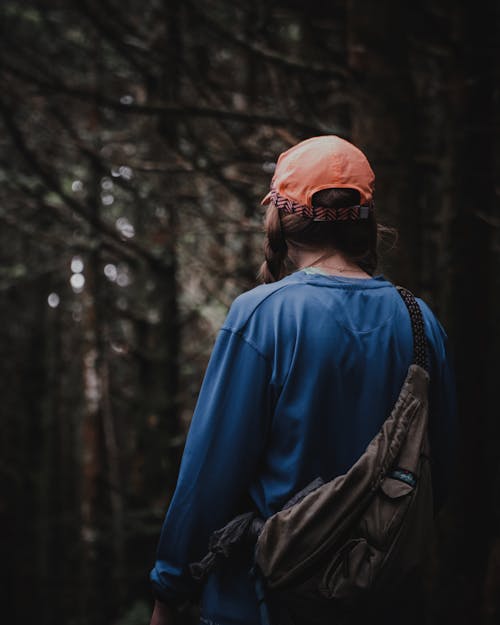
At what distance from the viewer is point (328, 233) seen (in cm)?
229

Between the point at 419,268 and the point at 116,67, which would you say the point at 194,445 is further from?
the point at 116,67

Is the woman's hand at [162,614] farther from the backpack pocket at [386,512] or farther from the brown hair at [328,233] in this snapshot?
the brown hair at [328,233]

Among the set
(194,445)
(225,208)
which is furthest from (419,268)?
(225,208)

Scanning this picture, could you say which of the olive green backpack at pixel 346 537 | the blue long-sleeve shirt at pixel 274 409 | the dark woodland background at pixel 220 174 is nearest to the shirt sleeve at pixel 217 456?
the blue long-sleeve shirt at pixel 274 409

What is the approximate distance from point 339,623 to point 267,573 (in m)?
0.27

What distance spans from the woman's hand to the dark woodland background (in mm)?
2304

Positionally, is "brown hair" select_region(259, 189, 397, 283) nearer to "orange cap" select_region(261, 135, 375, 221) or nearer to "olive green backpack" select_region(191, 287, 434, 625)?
"orange cap" select_region(261, 135, 375, 221)

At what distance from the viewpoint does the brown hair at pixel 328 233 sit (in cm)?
225

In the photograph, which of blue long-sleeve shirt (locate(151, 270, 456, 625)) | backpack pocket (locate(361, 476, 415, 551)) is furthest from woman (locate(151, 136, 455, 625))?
backpack pocket (locate(361, 476, 415, 551))

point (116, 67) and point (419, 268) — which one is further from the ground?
point (116, 67)

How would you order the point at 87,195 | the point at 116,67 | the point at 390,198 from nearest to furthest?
the point at 390,198
the point at 87,195
the point at 116,67

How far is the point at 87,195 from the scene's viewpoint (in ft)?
A: 28.8

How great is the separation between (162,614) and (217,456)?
1.90 ft

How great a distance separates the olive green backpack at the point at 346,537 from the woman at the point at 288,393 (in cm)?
10
